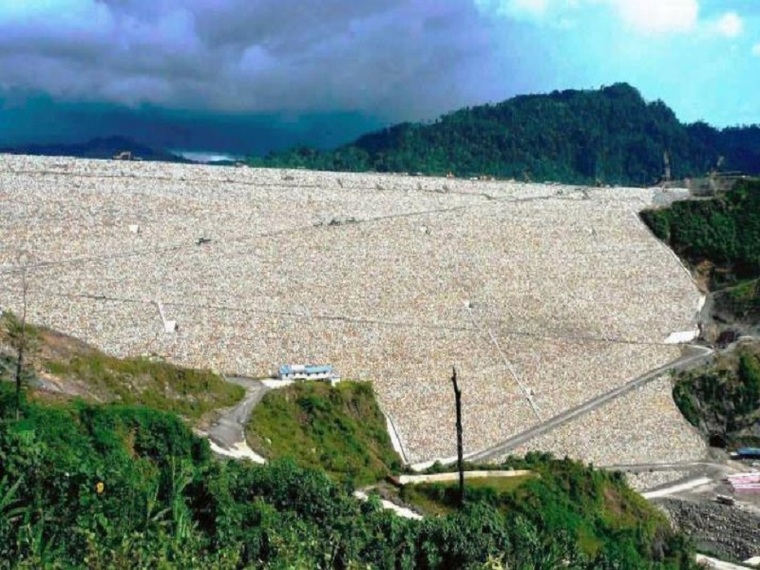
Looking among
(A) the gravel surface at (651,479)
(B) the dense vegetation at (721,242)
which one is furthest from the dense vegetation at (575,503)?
(B) the dense vegetation at (721,242)

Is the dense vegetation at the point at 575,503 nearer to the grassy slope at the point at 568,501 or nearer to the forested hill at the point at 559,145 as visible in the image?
the grassy slope at the point at 568,501

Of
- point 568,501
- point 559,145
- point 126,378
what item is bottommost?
point 568,501

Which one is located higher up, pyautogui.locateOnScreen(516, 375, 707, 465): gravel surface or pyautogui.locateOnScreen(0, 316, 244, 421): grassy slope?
pyautogui.locateOnScreen(0, 316, 244, 421): grassy slope

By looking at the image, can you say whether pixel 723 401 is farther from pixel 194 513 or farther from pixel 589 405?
pixel 194 513

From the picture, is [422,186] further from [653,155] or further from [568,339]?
[653,155]

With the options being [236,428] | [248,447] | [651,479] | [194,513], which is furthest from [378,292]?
[194,513]

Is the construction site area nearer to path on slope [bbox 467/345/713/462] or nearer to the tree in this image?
path on slope [bbox 467/345/713/462]

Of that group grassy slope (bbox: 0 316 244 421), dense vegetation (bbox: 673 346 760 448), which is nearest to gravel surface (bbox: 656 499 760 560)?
dense vegetation (bbox: 673 346 760 448)
